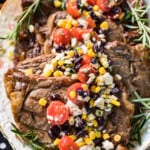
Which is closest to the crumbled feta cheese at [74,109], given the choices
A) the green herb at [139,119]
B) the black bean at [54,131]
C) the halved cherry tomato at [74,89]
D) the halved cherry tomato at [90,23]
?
the halved cherry tomato at [74,89]

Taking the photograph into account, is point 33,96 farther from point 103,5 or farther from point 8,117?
point 103,5

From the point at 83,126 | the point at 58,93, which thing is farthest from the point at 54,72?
the point at 83,126

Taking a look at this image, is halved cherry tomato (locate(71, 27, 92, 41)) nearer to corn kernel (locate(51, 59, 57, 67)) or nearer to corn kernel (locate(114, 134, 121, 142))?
corn kernel (locate(51, 59, 57, 67))

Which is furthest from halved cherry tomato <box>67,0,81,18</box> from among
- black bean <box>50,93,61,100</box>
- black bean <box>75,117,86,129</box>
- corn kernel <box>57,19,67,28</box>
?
black bean <box>75,117,86,129</box>

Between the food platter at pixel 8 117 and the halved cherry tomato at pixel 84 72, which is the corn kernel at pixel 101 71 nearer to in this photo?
the halved cherry tomato at pixel 84 72

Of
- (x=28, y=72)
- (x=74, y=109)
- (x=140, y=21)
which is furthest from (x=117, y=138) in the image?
(x=140, y=21)
